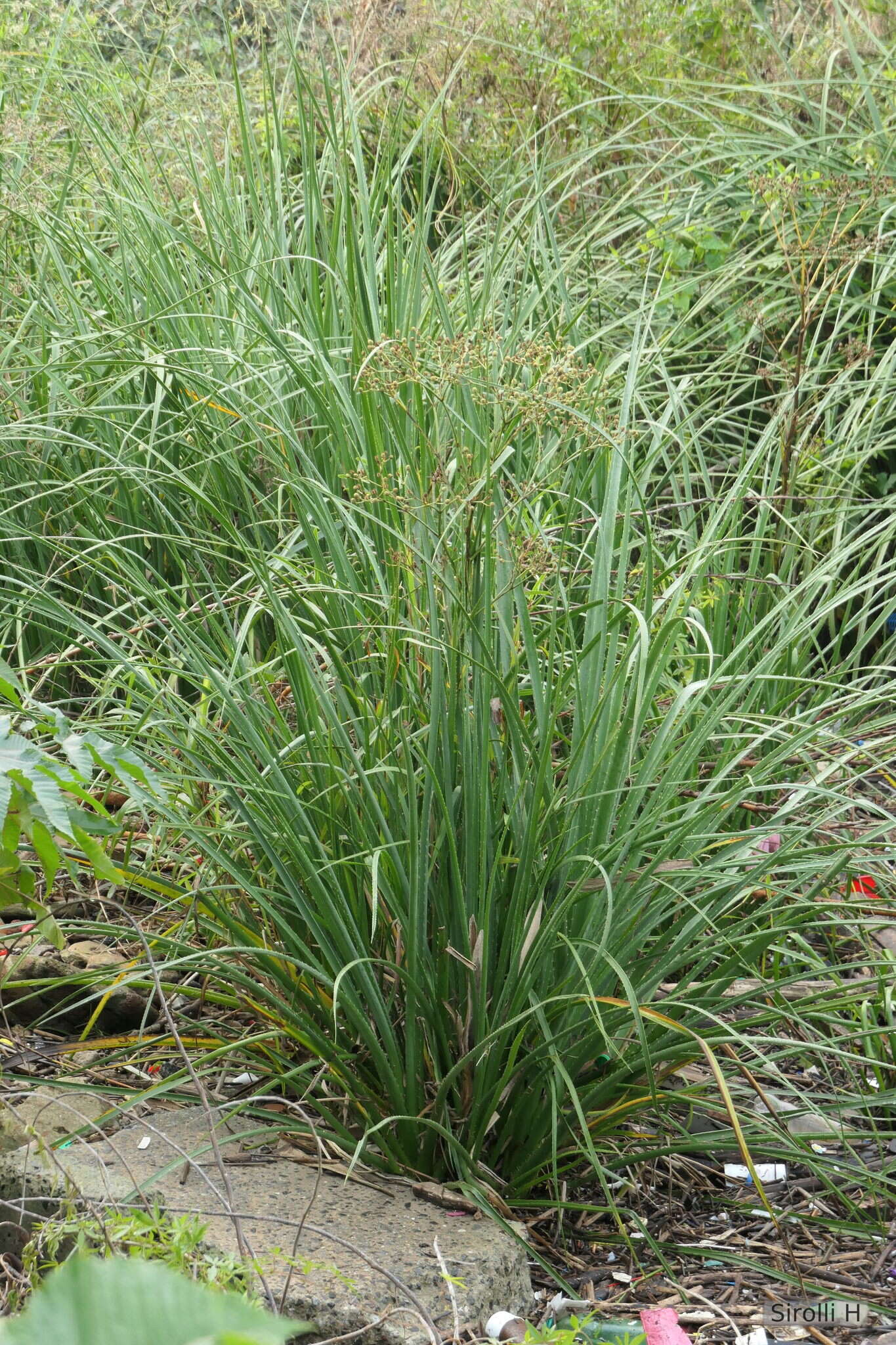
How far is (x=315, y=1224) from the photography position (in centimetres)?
173

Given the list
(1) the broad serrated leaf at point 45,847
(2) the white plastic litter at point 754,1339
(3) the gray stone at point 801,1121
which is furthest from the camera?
(3) the gray stone at point 801,1121

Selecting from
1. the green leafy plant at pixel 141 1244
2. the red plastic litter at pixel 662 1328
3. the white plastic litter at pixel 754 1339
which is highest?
the green leafy plant at pixel 141 1244

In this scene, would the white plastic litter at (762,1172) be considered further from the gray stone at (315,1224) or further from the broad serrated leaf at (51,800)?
the broad serrated leaf at (51,800)

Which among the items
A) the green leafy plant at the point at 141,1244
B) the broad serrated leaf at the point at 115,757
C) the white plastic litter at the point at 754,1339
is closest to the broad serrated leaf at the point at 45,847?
the broad serrated leaf at the point at 115,757

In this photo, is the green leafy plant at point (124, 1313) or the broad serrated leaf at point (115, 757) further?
the broad serrated leaf at point (115, 757)

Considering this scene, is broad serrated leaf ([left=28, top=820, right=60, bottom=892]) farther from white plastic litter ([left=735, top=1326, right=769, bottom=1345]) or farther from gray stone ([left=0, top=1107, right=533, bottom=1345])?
white plastic litter ([left=735, top=1326, right=769, bottom=1345])

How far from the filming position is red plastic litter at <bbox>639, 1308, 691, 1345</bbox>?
169 cm

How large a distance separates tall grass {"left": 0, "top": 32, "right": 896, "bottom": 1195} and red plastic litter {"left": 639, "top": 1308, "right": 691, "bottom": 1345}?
0.24m

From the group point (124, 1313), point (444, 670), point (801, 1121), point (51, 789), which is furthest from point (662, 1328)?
point (124, 1313)

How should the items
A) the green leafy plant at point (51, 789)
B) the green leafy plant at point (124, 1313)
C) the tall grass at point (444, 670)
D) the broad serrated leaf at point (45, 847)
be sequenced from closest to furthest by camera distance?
the green leafy plant at point (124, 1313), the green leafy plant at point (51, 789), the broad serrated leaf at point (45, 847), the tall grass at point (444, 670)

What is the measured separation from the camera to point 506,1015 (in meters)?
1.86

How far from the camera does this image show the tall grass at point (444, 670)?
6.18 feet

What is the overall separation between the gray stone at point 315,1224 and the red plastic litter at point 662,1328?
0.16 m

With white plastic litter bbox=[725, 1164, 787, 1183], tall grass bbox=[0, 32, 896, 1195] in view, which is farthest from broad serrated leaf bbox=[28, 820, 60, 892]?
white plastic litter bbox=[725, 1164, 787, 1183]
